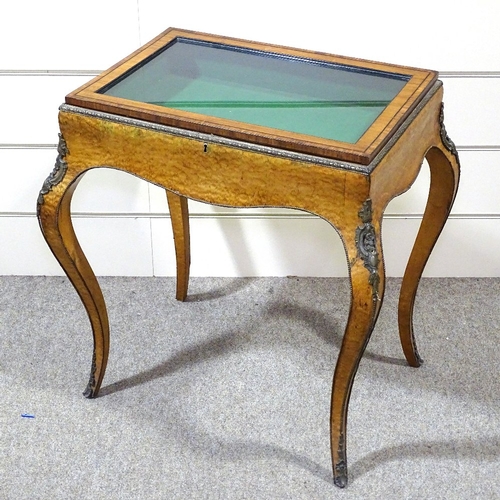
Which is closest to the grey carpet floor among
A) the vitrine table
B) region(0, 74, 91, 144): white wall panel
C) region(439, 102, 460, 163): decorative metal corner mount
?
the vitrine table

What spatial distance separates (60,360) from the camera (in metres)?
1.58

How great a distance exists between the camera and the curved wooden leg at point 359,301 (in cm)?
109

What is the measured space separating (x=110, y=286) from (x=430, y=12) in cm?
85

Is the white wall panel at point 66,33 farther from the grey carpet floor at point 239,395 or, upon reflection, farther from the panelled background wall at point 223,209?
the grey carpet floor at point 239,395

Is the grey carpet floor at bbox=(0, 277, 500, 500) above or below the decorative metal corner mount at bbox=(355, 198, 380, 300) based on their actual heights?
below

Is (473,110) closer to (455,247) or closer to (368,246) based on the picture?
(455,247)

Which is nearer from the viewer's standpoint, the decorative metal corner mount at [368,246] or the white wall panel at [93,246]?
the decorative metal corner mount at [368,246]


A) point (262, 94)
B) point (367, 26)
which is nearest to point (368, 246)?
point (262, 94)

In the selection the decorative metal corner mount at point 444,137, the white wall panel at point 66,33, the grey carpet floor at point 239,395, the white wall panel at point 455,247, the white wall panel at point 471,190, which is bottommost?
the grey carpet floor at point 239,395

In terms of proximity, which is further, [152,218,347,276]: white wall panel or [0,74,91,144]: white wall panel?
[152,218,347,276]: white wall panel

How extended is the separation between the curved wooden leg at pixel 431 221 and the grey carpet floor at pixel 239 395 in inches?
3.9

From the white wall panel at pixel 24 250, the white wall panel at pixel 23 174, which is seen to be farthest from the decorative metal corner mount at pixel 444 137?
the white wall panel at pixel 24 250

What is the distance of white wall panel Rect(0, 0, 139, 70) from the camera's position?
1.55 meters

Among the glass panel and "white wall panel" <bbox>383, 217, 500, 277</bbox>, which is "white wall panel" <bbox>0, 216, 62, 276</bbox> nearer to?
the glass panel
